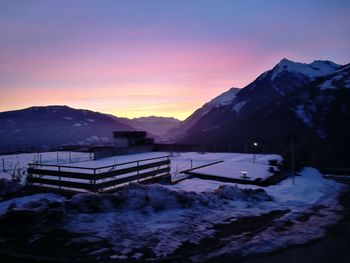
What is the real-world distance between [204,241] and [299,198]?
815cm

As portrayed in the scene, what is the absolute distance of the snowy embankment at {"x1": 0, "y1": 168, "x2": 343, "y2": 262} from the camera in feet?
26.9

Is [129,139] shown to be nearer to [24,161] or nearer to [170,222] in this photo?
[24,161]

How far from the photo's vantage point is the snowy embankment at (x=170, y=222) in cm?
821

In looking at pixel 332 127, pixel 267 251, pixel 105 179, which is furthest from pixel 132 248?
pixel 332 127

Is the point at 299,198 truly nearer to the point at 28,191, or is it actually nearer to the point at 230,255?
the point at 230,255

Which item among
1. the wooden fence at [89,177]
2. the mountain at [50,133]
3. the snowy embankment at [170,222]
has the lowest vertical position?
the snowy embankment at [170,222]

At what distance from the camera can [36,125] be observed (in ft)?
635

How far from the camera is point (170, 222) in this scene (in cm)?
1047

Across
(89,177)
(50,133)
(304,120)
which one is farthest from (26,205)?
(50,133)

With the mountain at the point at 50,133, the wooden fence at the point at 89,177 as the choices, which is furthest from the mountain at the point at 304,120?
the wooden fence at the point at 89,177

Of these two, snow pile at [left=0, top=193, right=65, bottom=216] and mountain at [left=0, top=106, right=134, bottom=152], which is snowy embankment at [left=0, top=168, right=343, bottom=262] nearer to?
snow pile at [left=0, top=193, right=65, bottom=216]

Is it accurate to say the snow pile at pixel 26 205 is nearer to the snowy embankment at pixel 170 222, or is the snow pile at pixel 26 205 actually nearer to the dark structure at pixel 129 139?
the snowy embankment at pixel 170 222

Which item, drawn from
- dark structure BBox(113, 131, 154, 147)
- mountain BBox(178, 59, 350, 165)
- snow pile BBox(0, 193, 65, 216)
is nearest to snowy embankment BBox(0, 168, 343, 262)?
snow pile BBox(0, 193, 65, 216)

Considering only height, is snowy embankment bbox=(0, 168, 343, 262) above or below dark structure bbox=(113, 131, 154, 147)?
below
